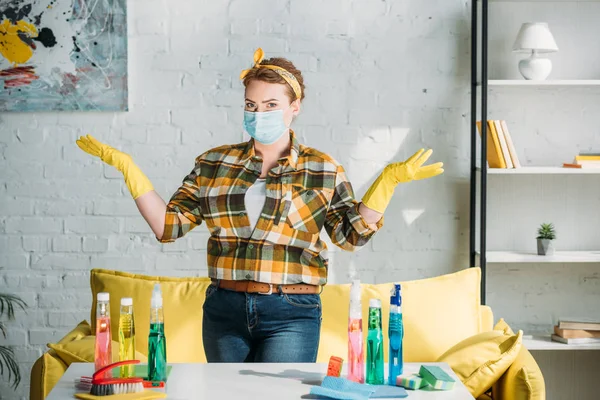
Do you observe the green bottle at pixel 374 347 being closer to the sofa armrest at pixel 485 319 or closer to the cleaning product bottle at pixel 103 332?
the cleaning product bottle at pixel 103 332

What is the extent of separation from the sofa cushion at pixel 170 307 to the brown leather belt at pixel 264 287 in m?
0.67

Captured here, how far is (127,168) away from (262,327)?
620 mm

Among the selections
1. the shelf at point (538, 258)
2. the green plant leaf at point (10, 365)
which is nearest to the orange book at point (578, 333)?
the shelf at point (538, 258)

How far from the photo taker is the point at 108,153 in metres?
2.53

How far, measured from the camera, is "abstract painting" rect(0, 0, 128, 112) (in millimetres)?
3684

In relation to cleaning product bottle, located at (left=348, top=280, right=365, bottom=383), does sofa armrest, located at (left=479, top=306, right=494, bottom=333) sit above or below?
below

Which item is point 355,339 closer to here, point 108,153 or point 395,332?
point 395,332

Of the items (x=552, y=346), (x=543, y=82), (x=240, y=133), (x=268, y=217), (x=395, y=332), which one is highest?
(x=543, y=82)

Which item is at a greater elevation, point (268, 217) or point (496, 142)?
point (496, 142)

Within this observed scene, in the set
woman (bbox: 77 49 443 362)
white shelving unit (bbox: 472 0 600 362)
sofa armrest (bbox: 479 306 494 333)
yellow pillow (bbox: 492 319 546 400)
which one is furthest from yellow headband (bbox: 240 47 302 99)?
white shelving unit (bbox: 472 0 600 362)

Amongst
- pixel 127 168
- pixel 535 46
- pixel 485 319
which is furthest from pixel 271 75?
pixel 535 46

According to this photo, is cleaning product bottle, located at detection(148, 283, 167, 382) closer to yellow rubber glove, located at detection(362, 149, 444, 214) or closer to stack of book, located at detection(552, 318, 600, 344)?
yellow rubber glove, located at detection(362, 149, 444, 214)

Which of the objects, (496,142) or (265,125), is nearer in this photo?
(265,125)

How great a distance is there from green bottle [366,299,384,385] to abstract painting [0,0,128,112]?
214cm
